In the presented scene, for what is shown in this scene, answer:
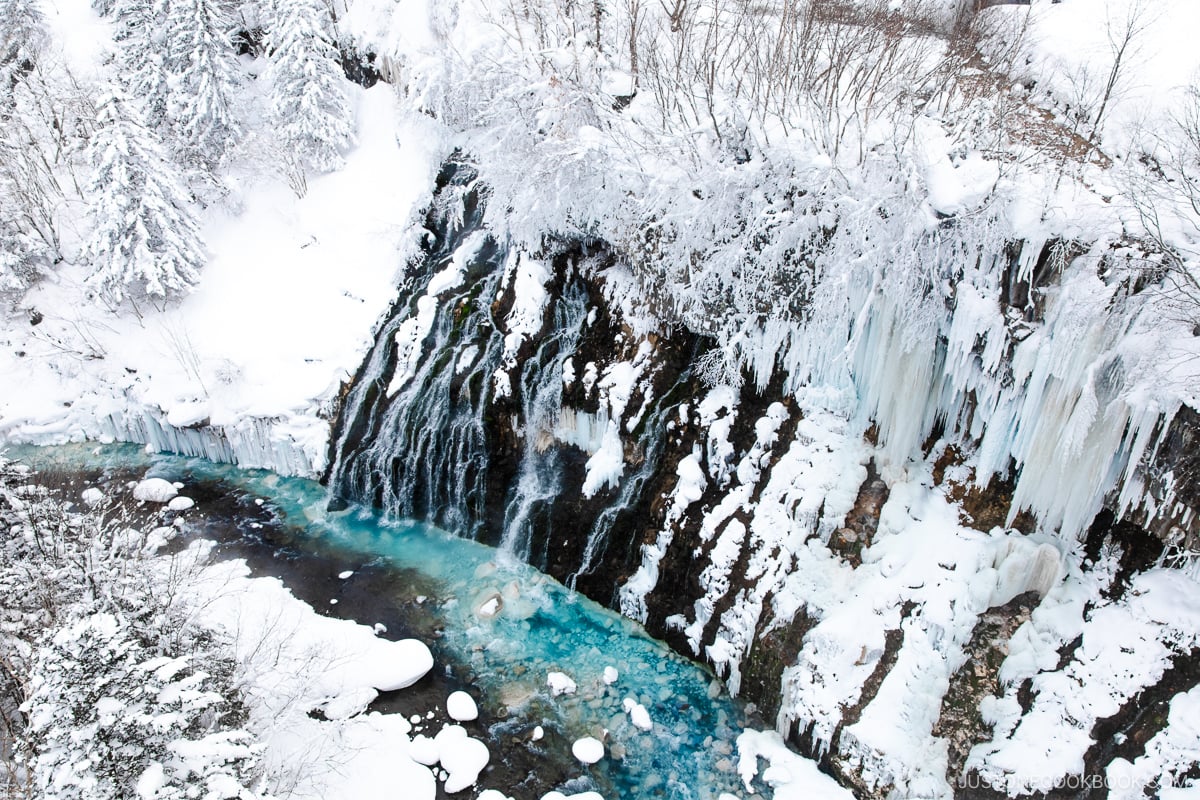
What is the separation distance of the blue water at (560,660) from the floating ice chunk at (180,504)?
1.73 metres

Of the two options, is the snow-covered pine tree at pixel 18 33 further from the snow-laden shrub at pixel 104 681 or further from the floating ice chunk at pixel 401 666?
the floating ice chunk at pixel 401 666

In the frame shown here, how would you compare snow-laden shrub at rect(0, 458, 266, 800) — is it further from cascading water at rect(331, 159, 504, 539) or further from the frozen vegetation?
cascading water at rect(331, 159, 504, 539)

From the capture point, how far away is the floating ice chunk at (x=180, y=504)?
12266 mm

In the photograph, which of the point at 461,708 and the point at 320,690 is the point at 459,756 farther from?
the point at 320,690

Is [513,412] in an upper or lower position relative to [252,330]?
upper

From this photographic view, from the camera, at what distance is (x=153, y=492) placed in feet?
41.2

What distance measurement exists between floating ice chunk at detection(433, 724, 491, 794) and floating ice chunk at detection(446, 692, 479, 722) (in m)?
0.15

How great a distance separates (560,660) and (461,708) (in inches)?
59.5

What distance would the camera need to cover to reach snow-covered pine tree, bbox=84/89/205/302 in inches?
556

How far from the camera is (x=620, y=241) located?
10.7 m

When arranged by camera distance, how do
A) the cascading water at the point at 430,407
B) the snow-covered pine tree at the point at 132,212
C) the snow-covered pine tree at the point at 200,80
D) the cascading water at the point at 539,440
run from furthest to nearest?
1. the snow-covered pine tree at the point at 200,80
2. the snow-covered pine tree at the point at 132,212
3. the cascading water at the point at 430,407
4. the cascading water at the point at 539,440

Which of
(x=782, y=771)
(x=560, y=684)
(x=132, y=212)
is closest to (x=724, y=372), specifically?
(x=560, y=684)

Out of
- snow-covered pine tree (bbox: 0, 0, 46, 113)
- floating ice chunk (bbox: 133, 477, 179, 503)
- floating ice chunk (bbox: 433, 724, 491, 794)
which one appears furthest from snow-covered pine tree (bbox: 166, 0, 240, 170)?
floating ice chunk (bbox: 433, 724, 491, 794)

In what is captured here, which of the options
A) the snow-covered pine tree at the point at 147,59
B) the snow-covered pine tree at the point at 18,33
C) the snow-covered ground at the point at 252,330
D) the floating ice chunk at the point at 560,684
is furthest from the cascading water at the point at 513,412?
the snow-covered pine tree at the point at 18,33
